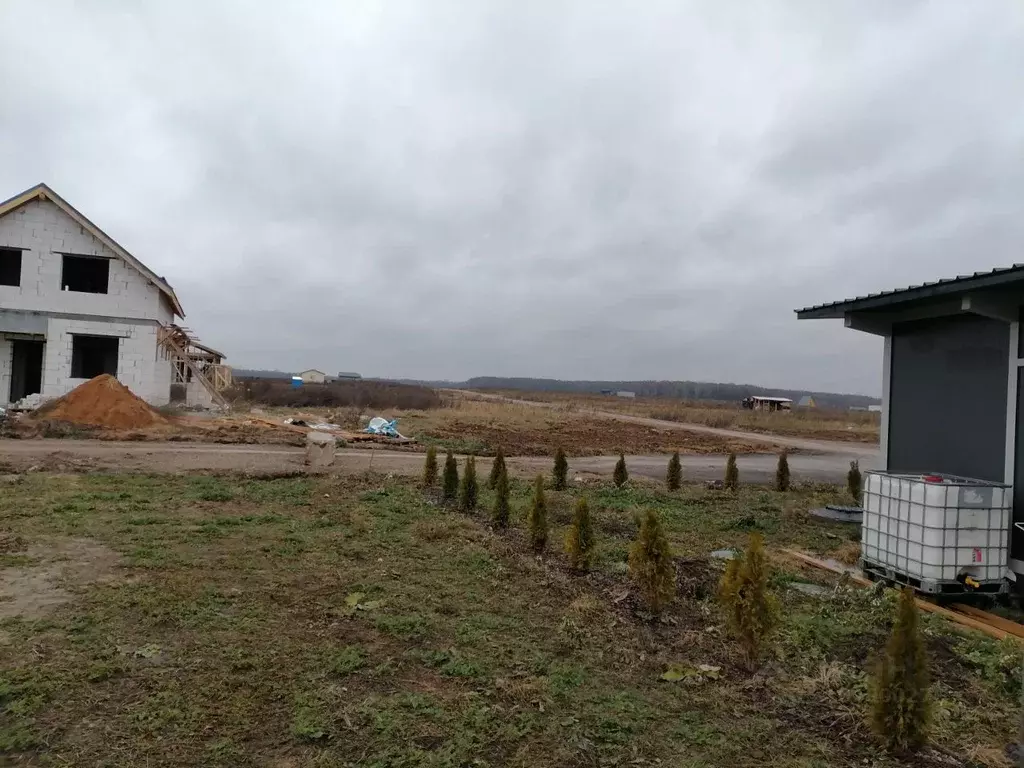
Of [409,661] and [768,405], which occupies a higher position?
[768,405]

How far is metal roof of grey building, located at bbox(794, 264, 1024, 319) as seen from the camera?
5648 millimetres

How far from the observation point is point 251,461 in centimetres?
1488

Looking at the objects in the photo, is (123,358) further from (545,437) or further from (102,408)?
(545,437)

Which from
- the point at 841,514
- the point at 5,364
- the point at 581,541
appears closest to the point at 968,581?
the point at 581,541

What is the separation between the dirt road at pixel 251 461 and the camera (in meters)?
13.4

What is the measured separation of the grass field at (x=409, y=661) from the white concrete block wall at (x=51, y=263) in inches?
655

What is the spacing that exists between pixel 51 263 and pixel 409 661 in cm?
2345

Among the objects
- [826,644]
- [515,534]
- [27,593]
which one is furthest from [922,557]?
[27,593]

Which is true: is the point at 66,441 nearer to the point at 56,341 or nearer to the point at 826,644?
the point at 56,341

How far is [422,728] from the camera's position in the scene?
338 centimetres

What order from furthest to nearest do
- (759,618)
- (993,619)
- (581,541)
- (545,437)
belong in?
(545,437)
(581,541)
(993,619)
(759,618)

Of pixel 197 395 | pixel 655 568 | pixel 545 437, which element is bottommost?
Result: pixel 545 437

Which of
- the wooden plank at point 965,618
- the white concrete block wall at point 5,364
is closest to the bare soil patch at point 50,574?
the wooden plank at point 965,618

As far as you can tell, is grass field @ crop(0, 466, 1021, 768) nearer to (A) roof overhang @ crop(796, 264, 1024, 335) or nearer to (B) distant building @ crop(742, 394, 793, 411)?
(A) roof overhang @ crop(796, 264, 1024, 335)
